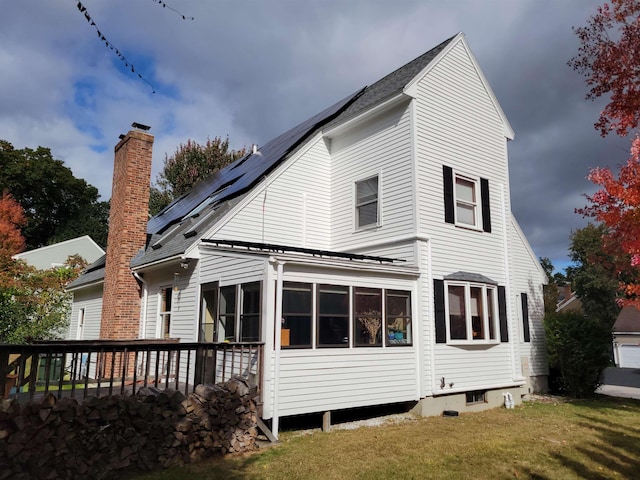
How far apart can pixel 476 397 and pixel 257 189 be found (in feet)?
25.1

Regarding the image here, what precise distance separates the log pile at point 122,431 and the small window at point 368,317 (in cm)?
262

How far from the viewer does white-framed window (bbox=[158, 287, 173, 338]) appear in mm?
11781

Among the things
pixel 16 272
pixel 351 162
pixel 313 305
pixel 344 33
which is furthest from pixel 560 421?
pixel 16 272

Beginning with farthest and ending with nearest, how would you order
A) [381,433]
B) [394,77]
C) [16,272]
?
[16,272] < [394,77] < [381,433]

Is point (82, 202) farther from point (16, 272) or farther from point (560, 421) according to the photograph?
point (560, 421)

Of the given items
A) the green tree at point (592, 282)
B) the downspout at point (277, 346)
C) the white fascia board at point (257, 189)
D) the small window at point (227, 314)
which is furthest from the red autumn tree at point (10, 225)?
the green tree at point (592, 282)

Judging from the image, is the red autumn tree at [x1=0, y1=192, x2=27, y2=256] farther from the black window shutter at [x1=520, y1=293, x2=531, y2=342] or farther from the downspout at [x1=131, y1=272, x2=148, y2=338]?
the black window shutter at [x1=520, y1=293, x2=531, y2=342]

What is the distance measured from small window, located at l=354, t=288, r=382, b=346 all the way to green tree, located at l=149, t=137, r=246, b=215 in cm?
2192

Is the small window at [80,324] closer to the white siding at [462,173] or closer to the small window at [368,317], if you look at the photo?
the small window at [368,317]

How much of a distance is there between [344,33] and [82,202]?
45334 mm

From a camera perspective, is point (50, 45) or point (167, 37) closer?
point (50, 45)

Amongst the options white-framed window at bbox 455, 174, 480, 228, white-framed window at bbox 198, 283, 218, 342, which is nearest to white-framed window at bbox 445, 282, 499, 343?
white-framed window at bbox 455, 174, 480, 228

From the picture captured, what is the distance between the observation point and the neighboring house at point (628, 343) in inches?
1282

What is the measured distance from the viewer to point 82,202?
46125 mm
